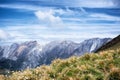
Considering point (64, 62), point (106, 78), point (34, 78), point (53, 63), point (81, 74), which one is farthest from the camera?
point (53, 63)

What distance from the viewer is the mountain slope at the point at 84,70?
683 inches

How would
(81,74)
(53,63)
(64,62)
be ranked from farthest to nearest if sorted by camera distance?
(53,63) < (64,62) < (81,74)

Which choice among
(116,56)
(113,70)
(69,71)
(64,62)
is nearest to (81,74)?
(69,71)

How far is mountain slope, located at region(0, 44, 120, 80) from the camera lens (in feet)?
56.9

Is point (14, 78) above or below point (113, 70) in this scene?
below

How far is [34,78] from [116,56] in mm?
6568

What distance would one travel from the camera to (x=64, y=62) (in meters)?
21.3

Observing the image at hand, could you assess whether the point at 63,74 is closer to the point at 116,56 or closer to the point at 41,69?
the point at 41,69

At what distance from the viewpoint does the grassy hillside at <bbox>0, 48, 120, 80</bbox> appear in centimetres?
1734

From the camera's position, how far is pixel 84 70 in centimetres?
1853

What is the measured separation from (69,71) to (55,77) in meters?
1.13

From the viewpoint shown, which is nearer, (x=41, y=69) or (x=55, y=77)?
(x=55, y=77)

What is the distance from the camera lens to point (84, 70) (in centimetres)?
1853

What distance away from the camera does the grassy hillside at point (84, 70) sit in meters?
17.3
